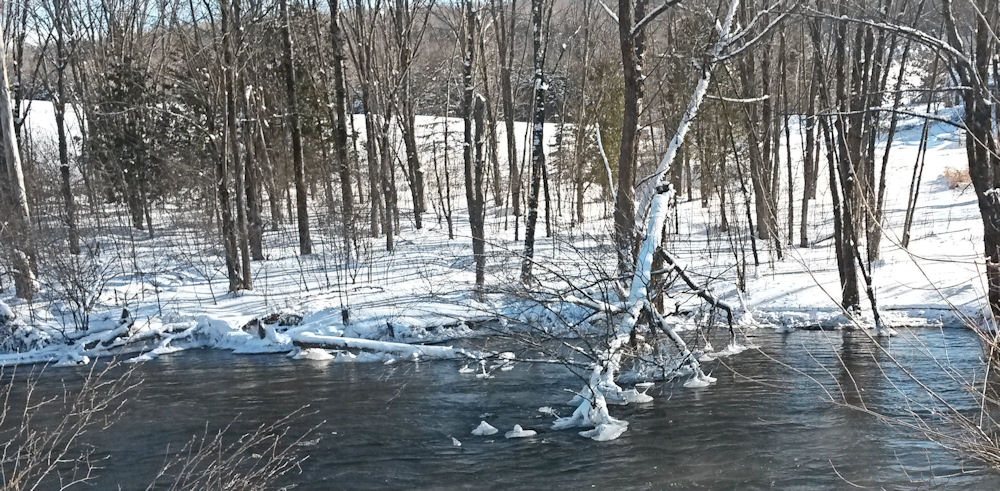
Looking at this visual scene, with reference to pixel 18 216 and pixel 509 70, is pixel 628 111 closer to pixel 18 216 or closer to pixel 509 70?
pixel 18 216

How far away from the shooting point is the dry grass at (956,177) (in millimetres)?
28850

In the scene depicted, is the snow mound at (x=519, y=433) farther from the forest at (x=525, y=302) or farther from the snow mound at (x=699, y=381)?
the snow mound at (x=699, y=381)

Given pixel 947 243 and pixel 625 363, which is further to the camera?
pixel 947 243

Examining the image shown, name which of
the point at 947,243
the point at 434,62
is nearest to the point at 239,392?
the point at 947,243

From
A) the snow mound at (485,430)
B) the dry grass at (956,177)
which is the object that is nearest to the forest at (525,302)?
the snow mound at (485,430)

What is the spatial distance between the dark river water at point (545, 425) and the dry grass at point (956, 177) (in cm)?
1841

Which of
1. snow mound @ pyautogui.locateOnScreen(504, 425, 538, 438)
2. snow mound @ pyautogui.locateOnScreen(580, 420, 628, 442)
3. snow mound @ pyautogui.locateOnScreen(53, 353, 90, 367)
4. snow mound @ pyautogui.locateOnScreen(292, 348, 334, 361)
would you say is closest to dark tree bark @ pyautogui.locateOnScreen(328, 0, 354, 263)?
snow mound @ pyautogui.locateOnScreen(292, 348, 334, 361)

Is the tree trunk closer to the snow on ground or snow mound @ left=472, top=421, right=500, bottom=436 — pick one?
the snow on ground

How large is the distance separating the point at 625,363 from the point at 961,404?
4103 mm

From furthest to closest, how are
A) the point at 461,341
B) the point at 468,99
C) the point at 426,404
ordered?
the point at 468,99 < the point at 461,341 < the point at 426,404

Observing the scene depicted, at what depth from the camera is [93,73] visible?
33.3 metres

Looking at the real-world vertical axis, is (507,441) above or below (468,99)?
below

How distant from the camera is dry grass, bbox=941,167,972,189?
28.9 m

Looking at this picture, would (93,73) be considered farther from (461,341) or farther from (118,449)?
(118,449)
